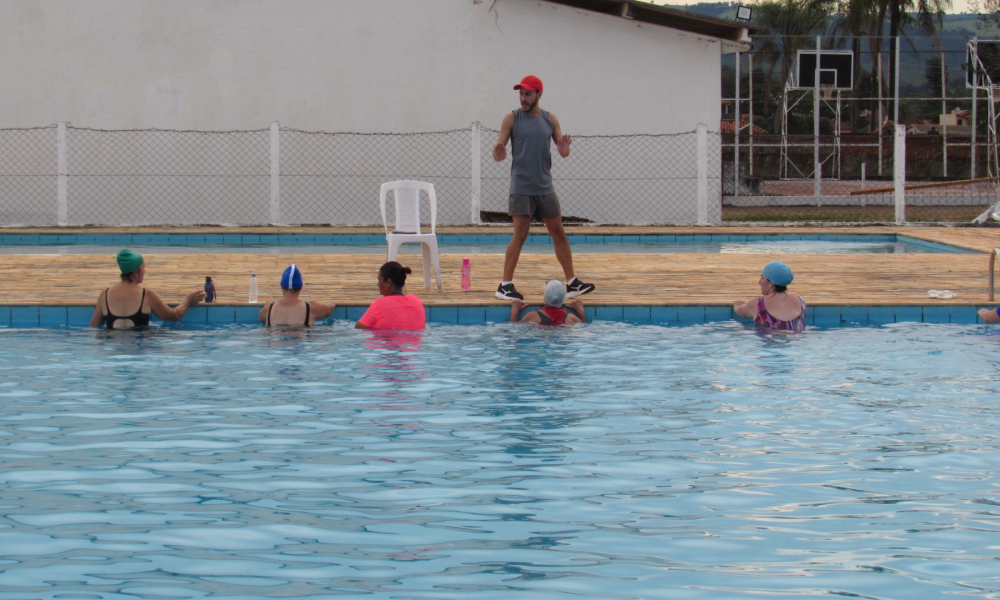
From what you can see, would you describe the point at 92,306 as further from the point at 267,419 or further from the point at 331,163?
the point at 331,163

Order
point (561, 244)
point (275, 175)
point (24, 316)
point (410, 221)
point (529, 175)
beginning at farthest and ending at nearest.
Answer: point (275, 175) → point (410, 221) → point (561, 244) → point (529, 175) → point (24, 316)

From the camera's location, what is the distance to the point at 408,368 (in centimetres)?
625

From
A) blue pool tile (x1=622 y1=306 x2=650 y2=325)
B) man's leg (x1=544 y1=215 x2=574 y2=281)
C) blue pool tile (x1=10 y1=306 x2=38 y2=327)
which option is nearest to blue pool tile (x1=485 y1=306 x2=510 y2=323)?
man's leg (x1=544 y1=215 x2=574 y2=281)

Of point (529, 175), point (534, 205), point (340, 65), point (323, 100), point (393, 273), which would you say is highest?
point (340, 65)

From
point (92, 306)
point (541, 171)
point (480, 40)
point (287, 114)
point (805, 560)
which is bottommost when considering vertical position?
point (805, 560)

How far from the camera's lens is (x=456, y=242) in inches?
584

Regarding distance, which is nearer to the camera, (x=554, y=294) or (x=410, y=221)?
(x=554, y=294)

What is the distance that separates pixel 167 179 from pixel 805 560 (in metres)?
15.3

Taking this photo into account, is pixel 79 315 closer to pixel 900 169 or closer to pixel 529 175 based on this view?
pixel 529 175

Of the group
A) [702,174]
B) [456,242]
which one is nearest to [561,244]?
[456,242]

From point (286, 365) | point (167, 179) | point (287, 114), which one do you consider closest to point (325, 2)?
point (287, 114)

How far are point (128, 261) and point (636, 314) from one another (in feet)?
11.9

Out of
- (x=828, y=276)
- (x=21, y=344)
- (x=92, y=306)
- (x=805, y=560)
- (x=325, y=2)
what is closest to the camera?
(x=805, y=560)

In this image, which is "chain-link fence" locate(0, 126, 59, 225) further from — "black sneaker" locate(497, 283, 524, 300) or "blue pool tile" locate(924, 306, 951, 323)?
"blue pool tile" locate(924, 306, 951, 323)
